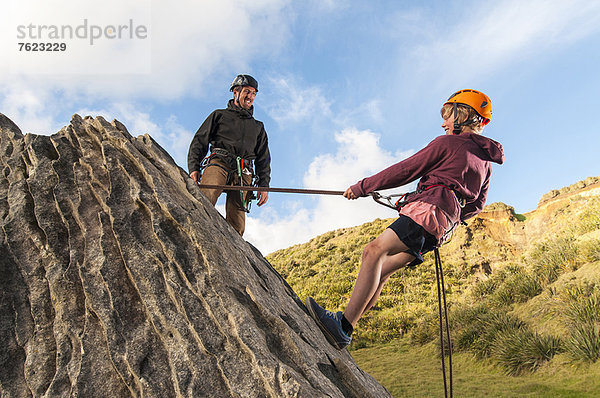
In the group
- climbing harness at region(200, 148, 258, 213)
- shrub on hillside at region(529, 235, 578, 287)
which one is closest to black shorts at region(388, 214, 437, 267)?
climbing harness at region(200, 148, 258, 213)

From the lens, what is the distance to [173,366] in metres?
3.09

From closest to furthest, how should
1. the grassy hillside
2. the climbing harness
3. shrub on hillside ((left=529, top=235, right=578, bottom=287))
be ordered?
the climbing harness < the grassy hillside < shrub on hillside ((left=529, top=235, right=578, bottom=287))

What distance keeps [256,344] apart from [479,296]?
14920mm

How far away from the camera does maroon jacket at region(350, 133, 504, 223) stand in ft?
14.4

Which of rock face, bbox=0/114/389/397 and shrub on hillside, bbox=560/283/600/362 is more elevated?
rock face, bbox=0/114/389/397

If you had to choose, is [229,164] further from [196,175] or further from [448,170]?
[448,170]

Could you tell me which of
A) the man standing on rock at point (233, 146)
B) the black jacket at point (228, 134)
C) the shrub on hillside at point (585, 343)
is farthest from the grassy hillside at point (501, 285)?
the black jacket at point (228, 134)

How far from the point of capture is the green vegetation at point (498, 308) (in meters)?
8.55

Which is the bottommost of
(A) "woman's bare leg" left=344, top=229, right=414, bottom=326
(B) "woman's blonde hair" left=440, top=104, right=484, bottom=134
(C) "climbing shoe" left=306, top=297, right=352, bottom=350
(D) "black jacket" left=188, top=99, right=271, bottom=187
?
(C) "climbing shoe" left=306, top=297, right=352, bottom=350

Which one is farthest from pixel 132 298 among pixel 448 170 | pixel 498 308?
pixel 498 308

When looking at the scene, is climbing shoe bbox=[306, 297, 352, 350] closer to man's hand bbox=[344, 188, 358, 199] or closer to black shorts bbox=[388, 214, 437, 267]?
black shorts bbox=[388, 214, 437, 267]

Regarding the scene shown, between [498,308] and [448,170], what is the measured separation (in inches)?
396

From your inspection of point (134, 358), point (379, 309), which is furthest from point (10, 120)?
point (379, 309)

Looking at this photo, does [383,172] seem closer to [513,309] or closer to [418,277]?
[513,309]
